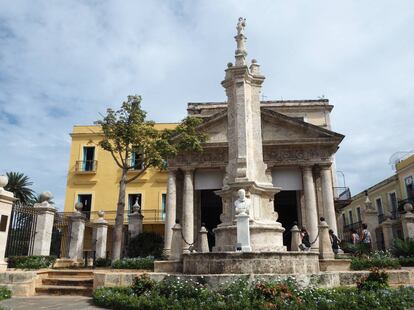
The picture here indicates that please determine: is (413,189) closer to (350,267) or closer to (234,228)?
(350,267)

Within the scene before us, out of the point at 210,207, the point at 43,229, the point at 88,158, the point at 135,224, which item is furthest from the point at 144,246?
the point at 88,158

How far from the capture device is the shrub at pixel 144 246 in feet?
62.2

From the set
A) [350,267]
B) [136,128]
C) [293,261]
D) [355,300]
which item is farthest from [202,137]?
[355,300]

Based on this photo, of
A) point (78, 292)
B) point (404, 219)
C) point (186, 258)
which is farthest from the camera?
point (404, 219)

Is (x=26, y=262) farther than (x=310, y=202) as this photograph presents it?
No

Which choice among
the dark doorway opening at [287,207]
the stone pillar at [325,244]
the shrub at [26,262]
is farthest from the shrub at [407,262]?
the shrub at [26,262]

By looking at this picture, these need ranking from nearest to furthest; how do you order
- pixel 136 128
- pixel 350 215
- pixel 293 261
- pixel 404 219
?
pixel 293 261, pixel 136 128, pixel 404 219, pixel 350 215

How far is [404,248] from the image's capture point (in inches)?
583

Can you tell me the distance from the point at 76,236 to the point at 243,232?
12.1 m

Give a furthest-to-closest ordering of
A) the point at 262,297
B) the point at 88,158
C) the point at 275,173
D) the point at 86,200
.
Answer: the point at 88,158 < the point at 86,200 < the point at 275,173 < the point at 262,297

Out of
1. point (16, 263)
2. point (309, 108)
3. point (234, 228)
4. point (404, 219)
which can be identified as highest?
point (309, 108)

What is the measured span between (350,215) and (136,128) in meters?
34.9

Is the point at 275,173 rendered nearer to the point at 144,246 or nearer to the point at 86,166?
the point at 144,246

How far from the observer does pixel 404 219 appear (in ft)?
65.6
